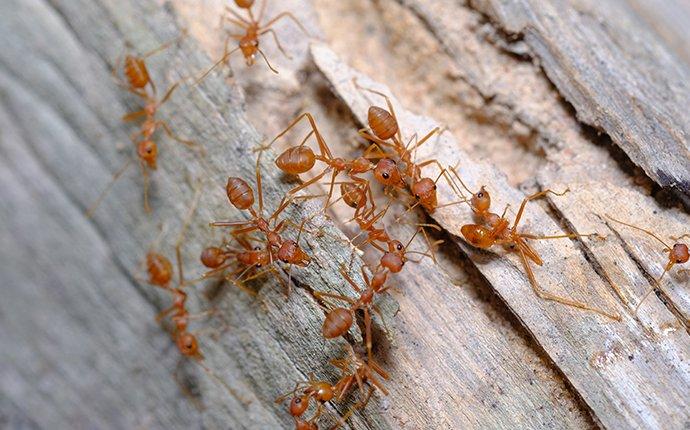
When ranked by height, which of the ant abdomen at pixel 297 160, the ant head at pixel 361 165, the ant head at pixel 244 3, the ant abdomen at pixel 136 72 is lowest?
the ant head at pixel 361 165

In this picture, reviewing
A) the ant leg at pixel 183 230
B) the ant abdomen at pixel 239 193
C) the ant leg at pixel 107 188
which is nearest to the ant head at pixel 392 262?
the ant abdomen at pixel 239 193

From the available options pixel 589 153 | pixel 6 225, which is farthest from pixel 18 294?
pixel 589 153

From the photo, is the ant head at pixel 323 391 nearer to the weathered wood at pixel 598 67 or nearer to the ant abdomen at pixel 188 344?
the ant abdomen at pixel 188 344

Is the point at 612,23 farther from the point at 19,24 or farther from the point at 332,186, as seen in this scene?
the point at 19,24

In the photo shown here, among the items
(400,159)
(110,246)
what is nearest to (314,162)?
(400,159)

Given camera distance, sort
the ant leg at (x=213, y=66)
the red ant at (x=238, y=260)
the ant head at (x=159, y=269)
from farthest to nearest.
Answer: the ant head at (x=159, y=269), the ant leg at (x=213, y=66), the red ant at (x=238, y=260)

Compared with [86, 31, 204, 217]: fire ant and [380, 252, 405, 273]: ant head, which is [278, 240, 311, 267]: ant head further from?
[86, 31, 204, 217]: fire ant
